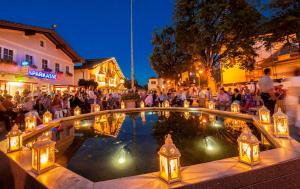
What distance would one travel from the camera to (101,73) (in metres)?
30.7

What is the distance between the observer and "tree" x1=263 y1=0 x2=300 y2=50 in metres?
9.80

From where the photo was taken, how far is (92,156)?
10.9 ft

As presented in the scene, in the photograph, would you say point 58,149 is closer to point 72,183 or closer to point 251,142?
point 72,183

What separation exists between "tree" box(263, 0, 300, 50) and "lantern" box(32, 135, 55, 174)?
1237 centimetres

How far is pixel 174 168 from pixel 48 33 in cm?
1892

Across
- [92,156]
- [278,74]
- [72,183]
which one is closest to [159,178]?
[72,183]

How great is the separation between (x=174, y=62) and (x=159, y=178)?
22743 millimetres

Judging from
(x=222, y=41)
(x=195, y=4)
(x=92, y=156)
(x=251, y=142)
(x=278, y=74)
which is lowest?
(x=92, y=156)

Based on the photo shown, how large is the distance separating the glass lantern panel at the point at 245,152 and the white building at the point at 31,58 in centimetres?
1504

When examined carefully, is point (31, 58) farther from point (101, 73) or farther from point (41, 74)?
Answer: point (101, 73)

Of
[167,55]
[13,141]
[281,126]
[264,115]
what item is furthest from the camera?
[167,55]

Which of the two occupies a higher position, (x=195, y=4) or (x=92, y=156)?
(x=195, y=4)

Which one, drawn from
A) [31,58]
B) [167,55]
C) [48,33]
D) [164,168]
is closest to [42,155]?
[164,168]

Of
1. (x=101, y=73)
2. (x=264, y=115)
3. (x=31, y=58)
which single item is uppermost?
(x=101, y=73)
